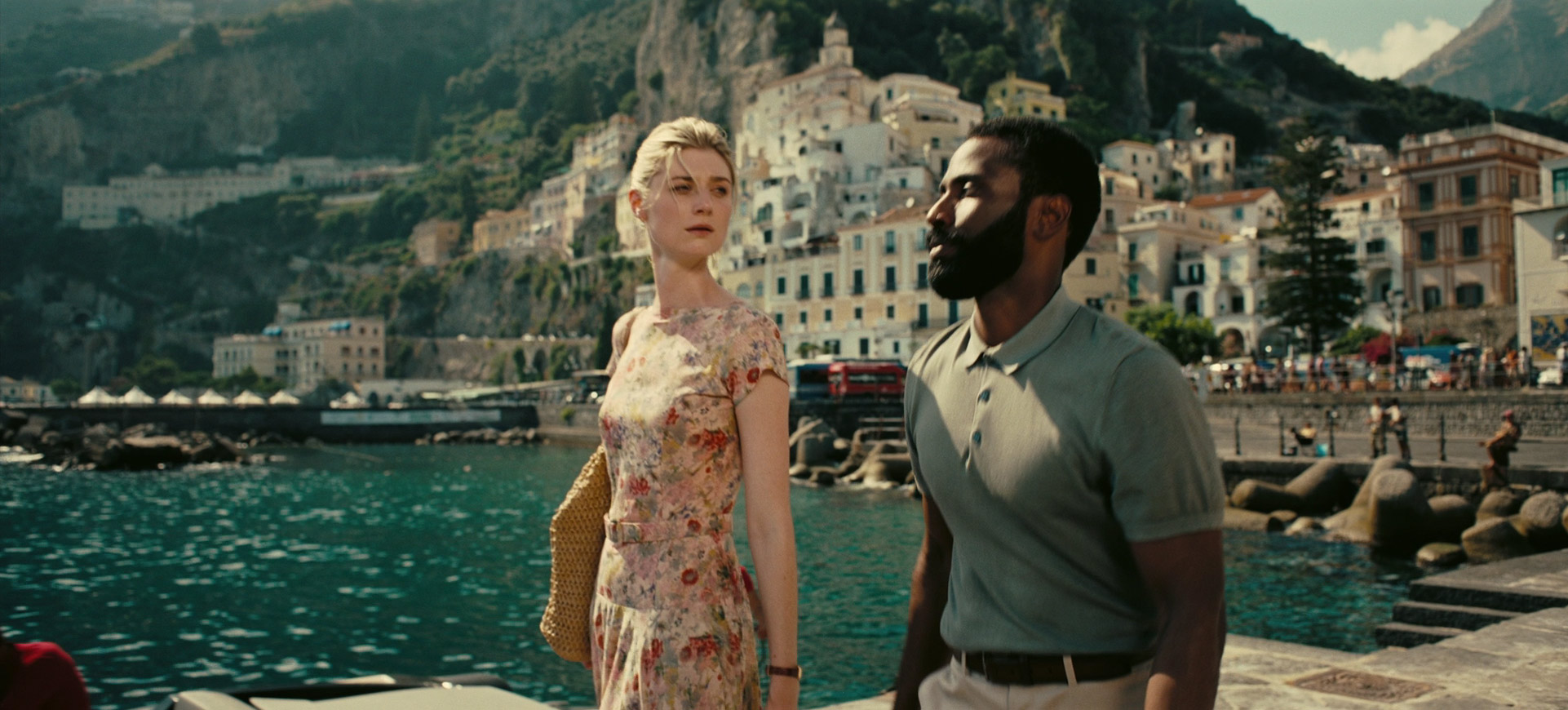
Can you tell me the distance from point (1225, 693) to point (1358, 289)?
4189 centimetres

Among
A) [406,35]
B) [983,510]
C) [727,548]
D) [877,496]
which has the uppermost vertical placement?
[406,35]

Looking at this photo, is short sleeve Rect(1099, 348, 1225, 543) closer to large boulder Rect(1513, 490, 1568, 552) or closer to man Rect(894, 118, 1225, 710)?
man Rect(894, 118, 1225, 710)

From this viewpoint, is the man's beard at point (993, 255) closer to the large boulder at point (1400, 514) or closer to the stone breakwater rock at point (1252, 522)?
the large boulder at point (1400, 514)

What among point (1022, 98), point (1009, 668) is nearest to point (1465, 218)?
point (1022, 98)

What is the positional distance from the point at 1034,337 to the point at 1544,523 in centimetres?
1421

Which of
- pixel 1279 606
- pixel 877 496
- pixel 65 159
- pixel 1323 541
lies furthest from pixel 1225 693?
pixel 65 159

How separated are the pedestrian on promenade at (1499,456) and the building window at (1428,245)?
3458 cm

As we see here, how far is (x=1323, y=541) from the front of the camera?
15836mm

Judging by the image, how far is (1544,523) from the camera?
13.0m

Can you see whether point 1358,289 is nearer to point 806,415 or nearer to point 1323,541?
point 806,415

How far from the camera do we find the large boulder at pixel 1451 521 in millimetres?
14578

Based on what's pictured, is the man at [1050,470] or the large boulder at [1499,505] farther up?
the man at [1050,470]

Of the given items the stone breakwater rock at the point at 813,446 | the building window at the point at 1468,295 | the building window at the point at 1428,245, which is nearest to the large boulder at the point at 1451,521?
the stone breakwater rock at the point at 813,446

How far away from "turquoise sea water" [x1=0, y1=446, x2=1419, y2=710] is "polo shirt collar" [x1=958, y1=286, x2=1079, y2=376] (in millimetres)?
4026
